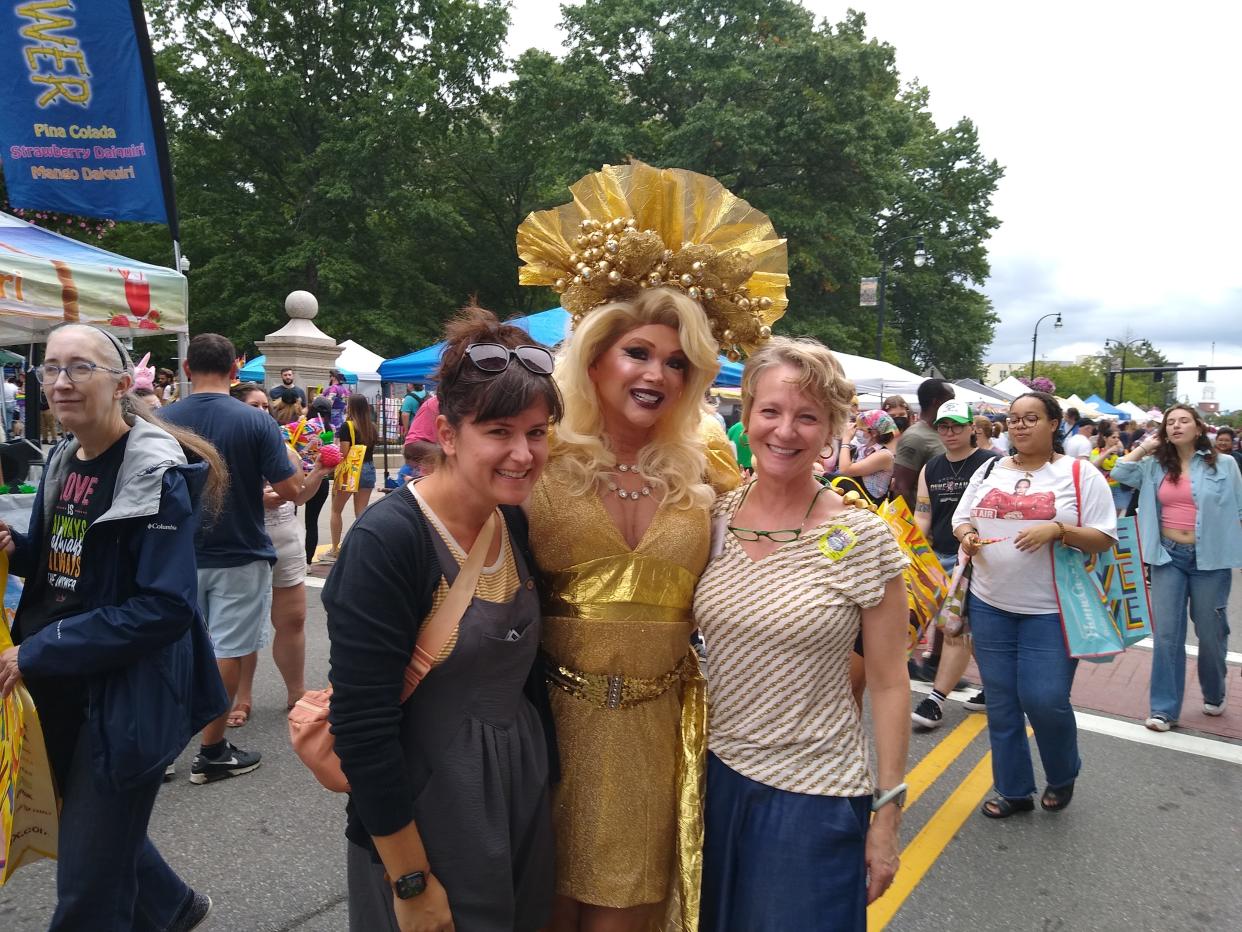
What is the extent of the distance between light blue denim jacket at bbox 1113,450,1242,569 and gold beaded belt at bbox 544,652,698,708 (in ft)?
14.3

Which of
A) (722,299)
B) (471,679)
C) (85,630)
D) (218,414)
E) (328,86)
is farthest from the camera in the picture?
(328,86)

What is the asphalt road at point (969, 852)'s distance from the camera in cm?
279

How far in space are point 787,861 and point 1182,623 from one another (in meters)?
4.25

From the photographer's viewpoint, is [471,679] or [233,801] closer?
[471,679]

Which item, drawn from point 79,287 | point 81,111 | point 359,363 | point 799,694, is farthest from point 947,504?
Answer: point 359,363

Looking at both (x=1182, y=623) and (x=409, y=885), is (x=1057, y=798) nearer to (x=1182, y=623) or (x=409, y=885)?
(x=1182, y=623)

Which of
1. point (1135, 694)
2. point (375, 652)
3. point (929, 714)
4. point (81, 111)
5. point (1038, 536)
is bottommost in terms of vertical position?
point (1135, 694)

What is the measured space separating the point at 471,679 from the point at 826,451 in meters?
1.02

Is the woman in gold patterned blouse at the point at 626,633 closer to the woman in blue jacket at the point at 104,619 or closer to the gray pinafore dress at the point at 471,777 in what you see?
the gray pinafore dress at the point at 471,777

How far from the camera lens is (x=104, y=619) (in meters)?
1.98

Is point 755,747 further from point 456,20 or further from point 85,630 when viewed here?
point 456,20

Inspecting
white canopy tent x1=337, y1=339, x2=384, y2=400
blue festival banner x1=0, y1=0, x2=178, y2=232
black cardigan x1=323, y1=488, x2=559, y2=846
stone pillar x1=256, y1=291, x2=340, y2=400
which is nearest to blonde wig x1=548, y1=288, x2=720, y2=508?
black cardigan x1=323, y1=488, x2=559, y2=846

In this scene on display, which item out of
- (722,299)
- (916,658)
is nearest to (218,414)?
(722,299)

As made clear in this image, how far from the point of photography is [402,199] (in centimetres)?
2353
